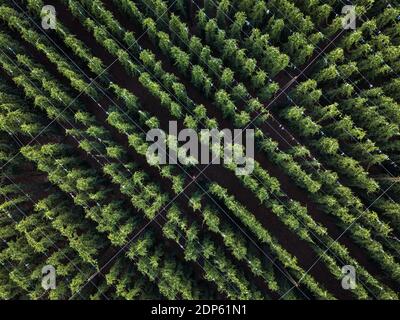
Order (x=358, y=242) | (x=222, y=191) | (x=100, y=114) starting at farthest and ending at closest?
(x=100, y=114), (x=358, y=242), (x=222, y=191)

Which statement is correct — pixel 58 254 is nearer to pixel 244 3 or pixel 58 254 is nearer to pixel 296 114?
pixel 296 114

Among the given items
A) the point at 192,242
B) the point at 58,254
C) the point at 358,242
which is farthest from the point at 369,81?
the point at 58,254

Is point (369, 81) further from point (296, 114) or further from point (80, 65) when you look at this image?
point (80, 65)

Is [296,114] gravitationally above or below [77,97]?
below

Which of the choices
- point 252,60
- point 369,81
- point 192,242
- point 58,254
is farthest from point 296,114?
point 58,254

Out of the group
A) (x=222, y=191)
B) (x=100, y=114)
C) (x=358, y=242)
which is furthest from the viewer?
(x=100, y=114)

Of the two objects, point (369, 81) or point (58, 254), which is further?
point (369, 81)
